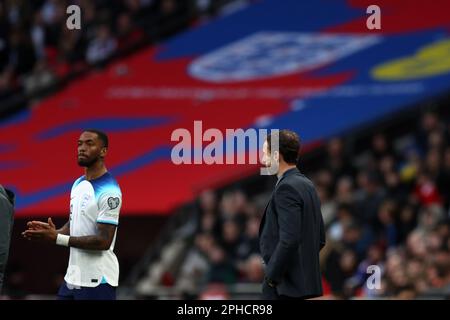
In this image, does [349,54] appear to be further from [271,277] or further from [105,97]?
[271,277]

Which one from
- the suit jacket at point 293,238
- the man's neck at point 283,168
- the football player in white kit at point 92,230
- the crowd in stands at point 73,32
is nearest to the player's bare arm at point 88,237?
the football player in white kit at point 92,230

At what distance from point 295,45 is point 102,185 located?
40.5 ft

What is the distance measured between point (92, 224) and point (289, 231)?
4.53 ft

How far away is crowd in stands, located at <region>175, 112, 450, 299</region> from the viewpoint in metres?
15.0

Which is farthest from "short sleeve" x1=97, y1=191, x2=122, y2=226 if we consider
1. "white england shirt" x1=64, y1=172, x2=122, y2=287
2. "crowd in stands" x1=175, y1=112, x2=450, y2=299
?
"crowd in stands" x1=175, y1=112, x2=450, y2=299

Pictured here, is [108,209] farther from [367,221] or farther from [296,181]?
[367,221]

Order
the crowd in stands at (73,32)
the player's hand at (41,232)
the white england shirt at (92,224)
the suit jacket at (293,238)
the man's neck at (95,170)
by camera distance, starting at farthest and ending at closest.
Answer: the crowd in stands at (73,32), the man's neck at (95,170), the white england shirt at (92,224), the player's hand at (41,232), the suit jacket at (293,238)

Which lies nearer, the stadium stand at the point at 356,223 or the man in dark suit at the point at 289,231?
the man in dark suit at the point at 289,231

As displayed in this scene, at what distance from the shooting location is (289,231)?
843 centimetres

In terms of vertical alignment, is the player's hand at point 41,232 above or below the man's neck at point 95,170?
below

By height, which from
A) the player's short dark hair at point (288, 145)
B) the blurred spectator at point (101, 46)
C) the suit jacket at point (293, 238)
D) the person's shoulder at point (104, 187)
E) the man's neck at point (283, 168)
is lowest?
the suit jacket at point (293, 238)

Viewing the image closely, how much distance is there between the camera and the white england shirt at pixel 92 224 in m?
8.80

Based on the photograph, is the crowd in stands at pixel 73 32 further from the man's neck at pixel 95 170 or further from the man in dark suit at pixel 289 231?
the man in dark suit at pixel 289 231
